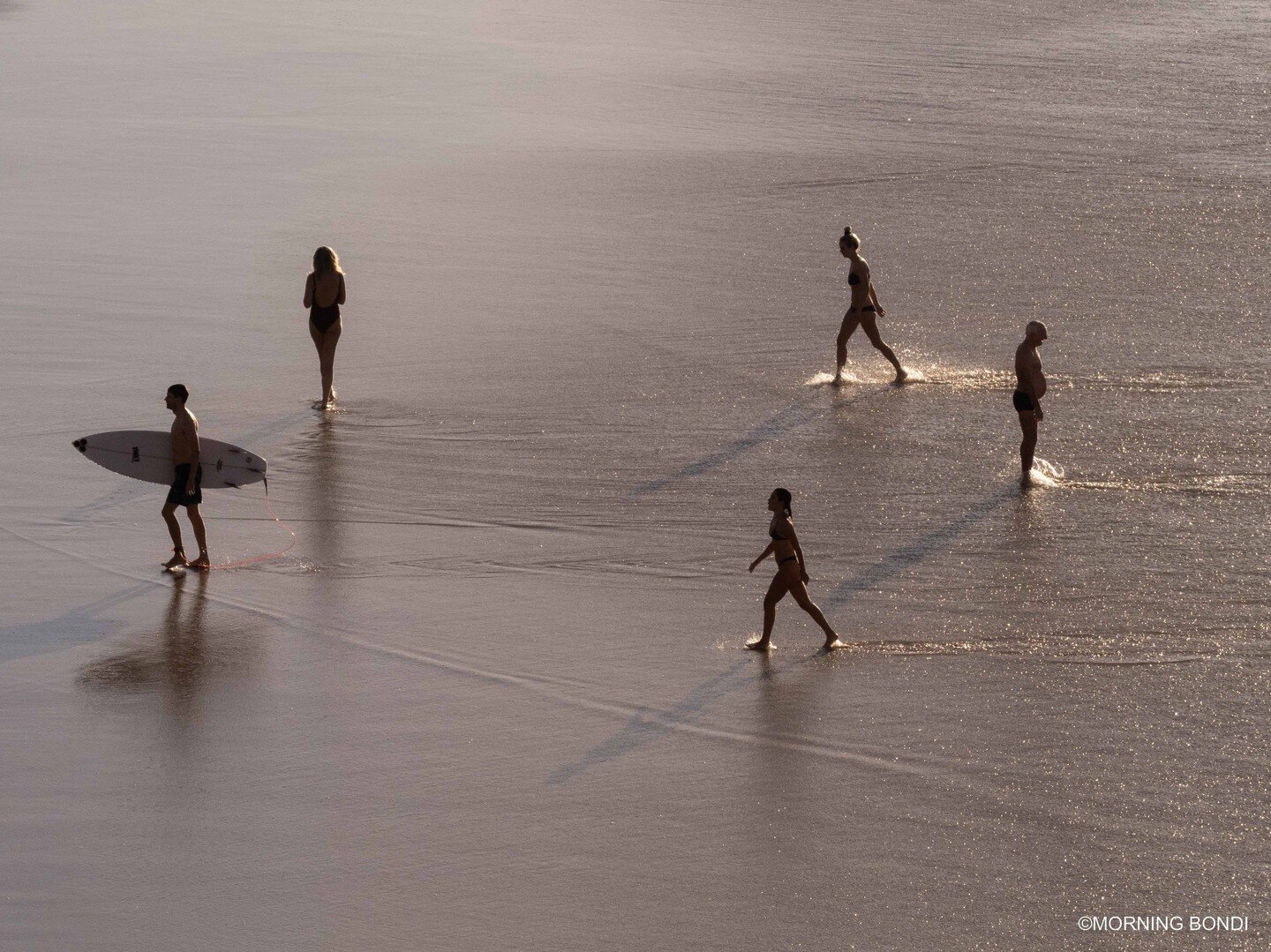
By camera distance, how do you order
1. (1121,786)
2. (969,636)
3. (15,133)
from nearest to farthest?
(1121,786), (969,636), (15,133)

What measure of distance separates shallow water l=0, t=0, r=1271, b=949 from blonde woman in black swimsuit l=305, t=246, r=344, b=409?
20.9 inches

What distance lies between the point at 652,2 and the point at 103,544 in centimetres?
3689

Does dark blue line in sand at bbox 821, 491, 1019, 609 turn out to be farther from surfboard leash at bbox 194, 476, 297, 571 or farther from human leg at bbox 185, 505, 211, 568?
human leg at bbox 185, 505, 211, 568

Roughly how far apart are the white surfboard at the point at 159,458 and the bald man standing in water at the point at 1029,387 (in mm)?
6518

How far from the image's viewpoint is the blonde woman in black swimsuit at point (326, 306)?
54.5 feet

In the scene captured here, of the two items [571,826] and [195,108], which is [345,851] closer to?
[571,826]

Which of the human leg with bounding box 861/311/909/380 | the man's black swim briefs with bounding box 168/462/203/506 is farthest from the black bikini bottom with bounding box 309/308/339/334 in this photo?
the human leg with bounding box 861/311/909/380

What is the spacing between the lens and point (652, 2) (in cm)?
4750

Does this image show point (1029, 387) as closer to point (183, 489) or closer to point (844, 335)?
point (844, 335)

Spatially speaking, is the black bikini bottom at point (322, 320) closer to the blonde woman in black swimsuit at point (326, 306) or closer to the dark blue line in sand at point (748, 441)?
the blonde woman in black swimsuit at point (326, 306)

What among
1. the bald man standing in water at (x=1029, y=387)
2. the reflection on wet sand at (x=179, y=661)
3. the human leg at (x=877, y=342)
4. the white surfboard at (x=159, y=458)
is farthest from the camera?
the human leg at (x=877, y=342)

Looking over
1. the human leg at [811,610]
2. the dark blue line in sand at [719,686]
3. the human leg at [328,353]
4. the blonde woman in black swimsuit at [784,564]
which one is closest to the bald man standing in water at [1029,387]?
the dark blue line in sand at [719,686]

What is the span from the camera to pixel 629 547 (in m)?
13.7

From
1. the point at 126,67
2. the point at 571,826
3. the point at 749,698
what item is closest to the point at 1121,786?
the point at 749,698
